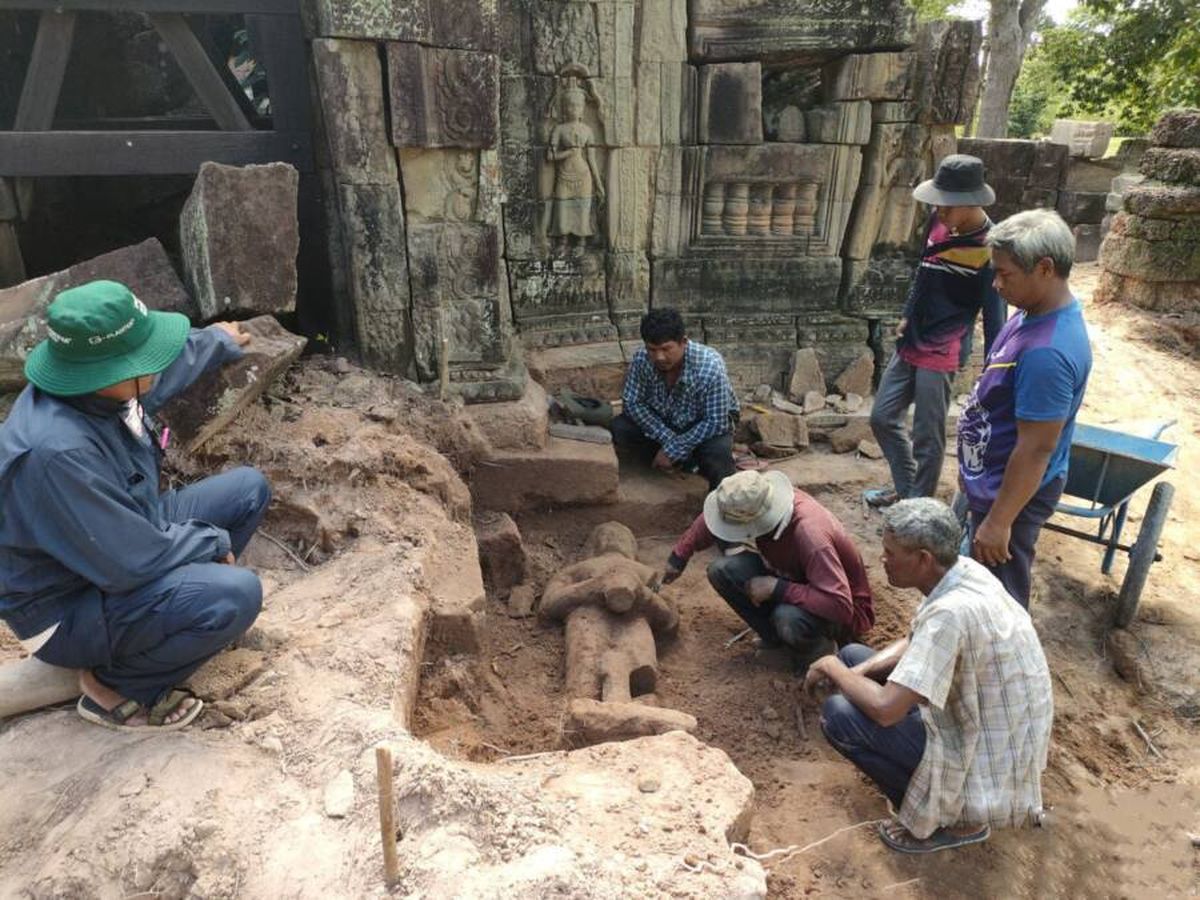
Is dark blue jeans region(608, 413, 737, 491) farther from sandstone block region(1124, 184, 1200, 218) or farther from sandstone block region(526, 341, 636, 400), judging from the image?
sandstone block region(1124, 184, 1200, 218)

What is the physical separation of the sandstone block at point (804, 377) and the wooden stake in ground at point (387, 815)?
5.13 meters

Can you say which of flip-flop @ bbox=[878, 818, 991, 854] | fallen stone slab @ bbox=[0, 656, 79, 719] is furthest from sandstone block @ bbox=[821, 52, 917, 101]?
fallen stone slab @ bbox=[0, 656, 79, 719]

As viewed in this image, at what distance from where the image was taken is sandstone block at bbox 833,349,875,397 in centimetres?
662

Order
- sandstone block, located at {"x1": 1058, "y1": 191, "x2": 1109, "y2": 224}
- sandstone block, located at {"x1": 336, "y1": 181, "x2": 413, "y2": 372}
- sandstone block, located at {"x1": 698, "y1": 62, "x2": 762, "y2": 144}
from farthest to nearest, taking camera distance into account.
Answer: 1. sandstone block, located at {"x1": 1058, "y1": 191, "x2": 1109, "y2": 224}
2. sandstone block, located at {"x1": 698, "y1": 62, "x2": 762, "y2": 144}
3. sandstone block, located at {"x1": 336, "y1": 181, "x2": 413, "y2": 372}

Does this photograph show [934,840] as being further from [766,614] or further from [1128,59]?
[1128,59]

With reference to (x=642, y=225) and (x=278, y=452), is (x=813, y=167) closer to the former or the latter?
(x=642, y=225)

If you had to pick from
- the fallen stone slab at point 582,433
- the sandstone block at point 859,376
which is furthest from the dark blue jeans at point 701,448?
the sandstone block at point 859,376

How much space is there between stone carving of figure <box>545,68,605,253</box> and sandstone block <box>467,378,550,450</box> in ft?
5.65

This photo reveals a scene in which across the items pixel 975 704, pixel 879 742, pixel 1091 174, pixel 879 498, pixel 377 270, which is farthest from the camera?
pixel 1091 174

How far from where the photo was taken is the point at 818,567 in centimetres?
375

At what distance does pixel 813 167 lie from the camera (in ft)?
20.7

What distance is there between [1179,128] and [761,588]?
7665mm

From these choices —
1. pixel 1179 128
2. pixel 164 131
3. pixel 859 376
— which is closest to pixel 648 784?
pixel 164 131

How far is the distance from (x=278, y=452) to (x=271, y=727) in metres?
1.60
